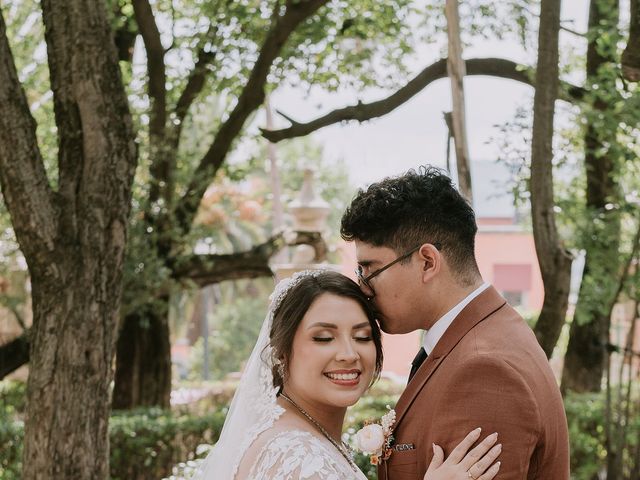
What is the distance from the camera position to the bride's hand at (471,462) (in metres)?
2.49

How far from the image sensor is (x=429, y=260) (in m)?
2.88

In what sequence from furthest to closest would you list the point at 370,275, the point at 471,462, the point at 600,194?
the point at 600,194
the point at 370,275
the point at 471,462

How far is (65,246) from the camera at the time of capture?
19.0 ft

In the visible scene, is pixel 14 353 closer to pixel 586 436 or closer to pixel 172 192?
pixel 172 192

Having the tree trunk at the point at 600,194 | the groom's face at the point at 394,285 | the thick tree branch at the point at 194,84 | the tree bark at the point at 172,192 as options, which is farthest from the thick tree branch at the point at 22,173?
the thick tree branch at the point at 194,84

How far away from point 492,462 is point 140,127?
8.12 metres

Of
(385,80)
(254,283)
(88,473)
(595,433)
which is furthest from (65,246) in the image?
(254,283)

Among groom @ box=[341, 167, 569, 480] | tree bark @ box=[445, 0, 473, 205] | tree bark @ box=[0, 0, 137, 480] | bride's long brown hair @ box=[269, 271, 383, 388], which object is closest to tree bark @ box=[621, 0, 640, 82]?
tree bark @ box=[445, 0, 473, 205]

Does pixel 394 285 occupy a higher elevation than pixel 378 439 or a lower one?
higher

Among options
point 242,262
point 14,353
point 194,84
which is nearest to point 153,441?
point 14,353

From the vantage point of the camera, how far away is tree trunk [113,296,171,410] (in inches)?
444

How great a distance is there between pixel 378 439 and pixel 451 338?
0.36 meters

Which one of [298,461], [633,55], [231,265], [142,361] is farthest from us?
[231,265]

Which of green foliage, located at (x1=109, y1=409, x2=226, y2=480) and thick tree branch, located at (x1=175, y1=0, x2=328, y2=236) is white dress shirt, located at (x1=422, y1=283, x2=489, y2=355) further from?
thick tree branch, located at (x1=175, y1=0, x2=328, y2=236)
